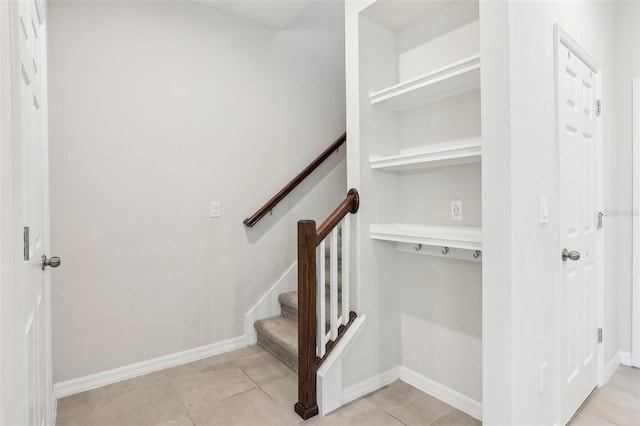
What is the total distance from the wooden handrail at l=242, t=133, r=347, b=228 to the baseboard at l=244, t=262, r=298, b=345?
59 cm

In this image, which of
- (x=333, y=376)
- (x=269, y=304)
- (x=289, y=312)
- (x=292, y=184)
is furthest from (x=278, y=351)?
(x=292, y=184)

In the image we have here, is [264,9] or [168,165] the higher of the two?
[264,9]

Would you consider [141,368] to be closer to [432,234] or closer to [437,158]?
[432,234]

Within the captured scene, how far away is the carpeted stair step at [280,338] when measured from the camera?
2.34 metres

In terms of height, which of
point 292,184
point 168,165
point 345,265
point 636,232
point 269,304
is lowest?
point 269,304

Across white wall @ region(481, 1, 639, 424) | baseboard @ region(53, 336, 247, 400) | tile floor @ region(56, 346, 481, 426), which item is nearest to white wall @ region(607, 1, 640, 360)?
white wall @ region(481, 1, 639, 424)

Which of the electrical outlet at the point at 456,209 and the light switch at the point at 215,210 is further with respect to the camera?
the light switch at the point at 215,210

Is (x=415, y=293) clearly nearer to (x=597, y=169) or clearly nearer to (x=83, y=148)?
(x=597, y=169)

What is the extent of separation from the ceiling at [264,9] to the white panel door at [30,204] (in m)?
1.40

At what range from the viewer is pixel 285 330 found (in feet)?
8.52

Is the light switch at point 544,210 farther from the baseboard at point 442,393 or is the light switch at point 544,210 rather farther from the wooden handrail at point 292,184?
the wooden handrail at point 292,184

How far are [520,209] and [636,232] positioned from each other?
68.0 inches

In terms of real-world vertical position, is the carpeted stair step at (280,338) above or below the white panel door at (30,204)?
below

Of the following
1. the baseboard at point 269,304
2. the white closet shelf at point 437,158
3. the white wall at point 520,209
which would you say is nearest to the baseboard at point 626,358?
the white wall at point 520,209
